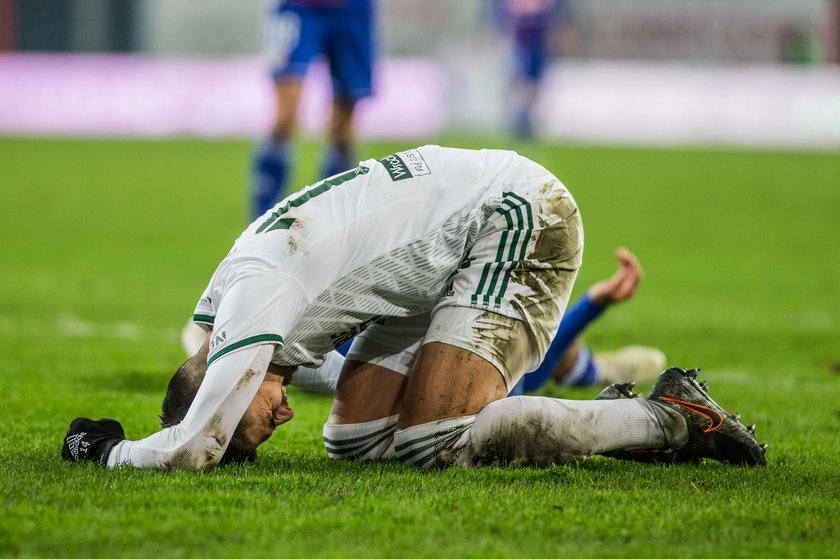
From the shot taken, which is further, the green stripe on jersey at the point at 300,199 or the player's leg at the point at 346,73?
the player's leg at the point at 346,73

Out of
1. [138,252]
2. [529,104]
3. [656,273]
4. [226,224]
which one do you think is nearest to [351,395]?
[656,273]

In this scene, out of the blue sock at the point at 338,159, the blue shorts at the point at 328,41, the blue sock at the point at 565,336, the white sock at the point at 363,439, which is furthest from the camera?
the blue sock at the point at 338,159

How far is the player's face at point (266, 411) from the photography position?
3.46 metres

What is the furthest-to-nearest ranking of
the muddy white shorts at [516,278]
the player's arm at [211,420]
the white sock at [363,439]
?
the white sock at [363,439], the muddy white shorts at [516,278], the player's arm at [211,420]

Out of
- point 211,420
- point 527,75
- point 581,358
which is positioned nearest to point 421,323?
point 211,420

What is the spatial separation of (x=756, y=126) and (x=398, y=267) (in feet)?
72.9

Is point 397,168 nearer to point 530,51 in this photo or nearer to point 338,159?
point 338,159

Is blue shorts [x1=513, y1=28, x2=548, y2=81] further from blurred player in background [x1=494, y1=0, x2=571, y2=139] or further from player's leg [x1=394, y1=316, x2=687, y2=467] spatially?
player's leg [x1=394, y1=316, x2=687, y2=467]

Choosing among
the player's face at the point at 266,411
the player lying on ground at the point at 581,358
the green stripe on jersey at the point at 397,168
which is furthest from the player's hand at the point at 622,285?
the player's face at the point at 266,411

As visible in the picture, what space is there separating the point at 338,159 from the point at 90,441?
429cm

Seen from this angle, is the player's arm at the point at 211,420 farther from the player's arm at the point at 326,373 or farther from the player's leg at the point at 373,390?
the player's arm at the point at 326,373

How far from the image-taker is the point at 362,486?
334 centimetres

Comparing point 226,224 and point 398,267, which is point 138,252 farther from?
point 398,267

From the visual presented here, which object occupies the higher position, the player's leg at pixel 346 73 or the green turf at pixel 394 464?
the player's leg at pixel 346 73
